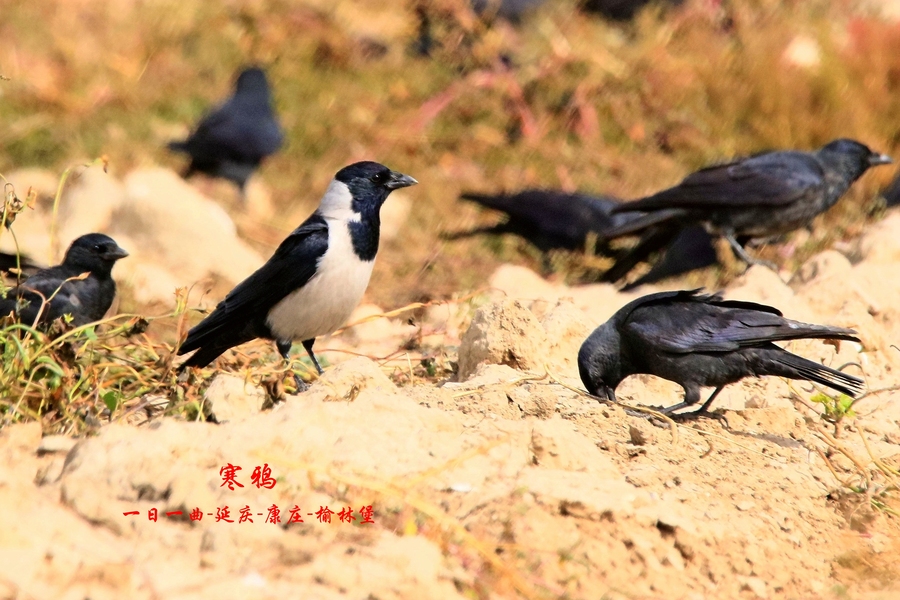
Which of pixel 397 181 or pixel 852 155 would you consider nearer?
pixel 397 181

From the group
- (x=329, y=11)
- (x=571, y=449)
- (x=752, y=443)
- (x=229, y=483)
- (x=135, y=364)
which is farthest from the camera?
(x=329, y=11)

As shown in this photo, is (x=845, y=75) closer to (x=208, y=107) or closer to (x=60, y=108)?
(x=208, y=107)

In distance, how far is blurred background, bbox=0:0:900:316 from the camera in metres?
10.7

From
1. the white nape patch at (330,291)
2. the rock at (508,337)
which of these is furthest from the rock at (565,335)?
the white nape patch at (330,291)

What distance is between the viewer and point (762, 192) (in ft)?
27.0

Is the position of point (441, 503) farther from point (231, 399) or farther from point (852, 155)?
point (852, 155)

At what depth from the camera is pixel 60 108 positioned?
1150cm

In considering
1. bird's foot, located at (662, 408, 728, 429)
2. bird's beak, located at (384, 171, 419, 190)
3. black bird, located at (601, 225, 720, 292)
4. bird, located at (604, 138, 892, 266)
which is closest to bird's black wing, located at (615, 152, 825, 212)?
bird, located at (604, 138, 892, 266)

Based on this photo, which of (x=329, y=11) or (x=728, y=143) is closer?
(x=728, y=143)

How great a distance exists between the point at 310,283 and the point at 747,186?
147 inches

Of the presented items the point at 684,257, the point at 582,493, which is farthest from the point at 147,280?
the point at 582,493

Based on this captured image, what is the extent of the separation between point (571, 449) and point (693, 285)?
4.95 metres

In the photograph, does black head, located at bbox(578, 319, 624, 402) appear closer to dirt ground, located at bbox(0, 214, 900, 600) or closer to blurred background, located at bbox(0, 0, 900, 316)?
dirt ground, located at bbox(0, 214, 900, 600)

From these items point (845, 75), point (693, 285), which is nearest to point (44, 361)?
point (693, 285)
